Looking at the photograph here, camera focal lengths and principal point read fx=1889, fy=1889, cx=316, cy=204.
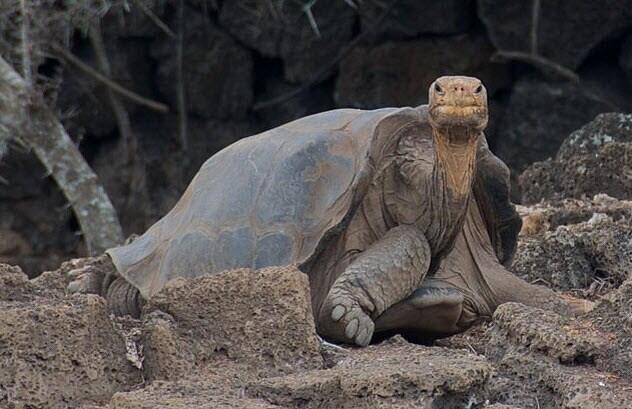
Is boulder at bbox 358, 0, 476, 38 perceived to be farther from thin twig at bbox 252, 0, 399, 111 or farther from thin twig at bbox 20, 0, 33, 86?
thin twig at bbox 20, 0, 33, 86

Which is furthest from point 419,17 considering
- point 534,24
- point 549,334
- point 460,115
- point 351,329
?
point 549,334

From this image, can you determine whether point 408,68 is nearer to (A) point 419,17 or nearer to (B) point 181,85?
(A) point 419,17

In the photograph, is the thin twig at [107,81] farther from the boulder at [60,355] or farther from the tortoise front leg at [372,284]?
the boulder at [60,355]

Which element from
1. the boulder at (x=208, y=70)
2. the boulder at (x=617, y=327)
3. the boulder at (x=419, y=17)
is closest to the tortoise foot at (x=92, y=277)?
the boulder at (x=617, y=327)

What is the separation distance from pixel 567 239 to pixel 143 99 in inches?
205

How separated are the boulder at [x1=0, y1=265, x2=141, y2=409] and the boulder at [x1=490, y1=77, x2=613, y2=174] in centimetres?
649

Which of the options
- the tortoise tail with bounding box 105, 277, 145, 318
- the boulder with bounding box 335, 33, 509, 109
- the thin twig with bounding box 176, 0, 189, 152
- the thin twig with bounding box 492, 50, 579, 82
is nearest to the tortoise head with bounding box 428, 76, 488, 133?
the tortoise tail with bounding box 105, 277, 145, 318

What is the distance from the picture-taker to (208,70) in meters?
10.5

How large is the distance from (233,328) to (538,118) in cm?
655

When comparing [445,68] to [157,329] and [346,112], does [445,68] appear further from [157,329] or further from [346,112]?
[157,329]

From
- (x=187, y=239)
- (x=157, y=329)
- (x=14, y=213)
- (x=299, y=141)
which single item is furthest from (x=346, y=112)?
(x=14, y=213)

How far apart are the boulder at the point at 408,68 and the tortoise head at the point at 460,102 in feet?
19.2

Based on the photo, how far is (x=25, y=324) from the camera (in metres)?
3.44

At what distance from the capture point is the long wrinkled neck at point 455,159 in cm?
427
